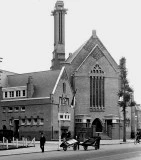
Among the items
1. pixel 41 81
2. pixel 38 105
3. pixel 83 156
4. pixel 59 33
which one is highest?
pixel 59 33

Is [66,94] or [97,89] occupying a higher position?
[97,89]

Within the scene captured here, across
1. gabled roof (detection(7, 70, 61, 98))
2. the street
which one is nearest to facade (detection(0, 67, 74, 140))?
gabled roof (detection(7, 70, 61, 98))

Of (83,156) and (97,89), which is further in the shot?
(97,89)

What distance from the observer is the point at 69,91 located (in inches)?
2788

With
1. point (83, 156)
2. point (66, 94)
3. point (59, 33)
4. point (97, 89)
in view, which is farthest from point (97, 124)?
point (83, 156)

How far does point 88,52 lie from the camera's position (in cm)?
7938

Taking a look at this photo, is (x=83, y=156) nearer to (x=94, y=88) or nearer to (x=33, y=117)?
(x=33, y=117)

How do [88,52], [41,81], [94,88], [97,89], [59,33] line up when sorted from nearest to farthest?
[41,81] → [94,88] → [97,89] → [88,52] → [59,33]

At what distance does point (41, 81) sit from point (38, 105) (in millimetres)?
4827

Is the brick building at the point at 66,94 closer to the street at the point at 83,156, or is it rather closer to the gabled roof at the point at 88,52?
the gabled roof at the point at 88,52

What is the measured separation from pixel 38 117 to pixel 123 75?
1515 centimetres

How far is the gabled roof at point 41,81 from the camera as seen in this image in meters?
67.9

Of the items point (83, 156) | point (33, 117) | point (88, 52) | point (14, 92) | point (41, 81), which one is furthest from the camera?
point (88, 52)

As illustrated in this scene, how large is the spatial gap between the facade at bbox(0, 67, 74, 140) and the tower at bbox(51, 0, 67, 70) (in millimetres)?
9982
